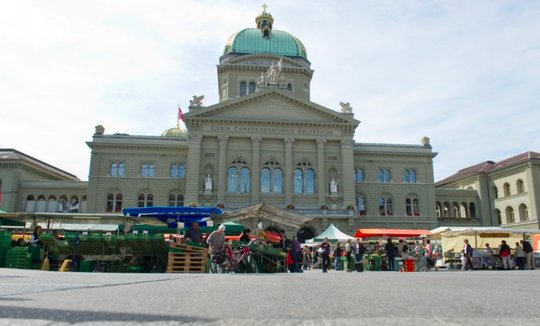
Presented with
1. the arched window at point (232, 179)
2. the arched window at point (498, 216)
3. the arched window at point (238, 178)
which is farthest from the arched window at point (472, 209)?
the arched window at point (232, 179)

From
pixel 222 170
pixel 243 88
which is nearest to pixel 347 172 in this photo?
pixel 222 170

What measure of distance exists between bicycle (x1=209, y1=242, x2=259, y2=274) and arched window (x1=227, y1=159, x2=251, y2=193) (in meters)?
27.6

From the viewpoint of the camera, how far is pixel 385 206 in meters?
48.8

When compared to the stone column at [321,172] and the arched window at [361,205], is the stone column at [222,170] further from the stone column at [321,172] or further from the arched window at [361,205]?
the arched window at [361,205]

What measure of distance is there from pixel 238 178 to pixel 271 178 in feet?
10.2

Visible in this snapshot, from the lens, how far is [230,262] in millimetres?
15305

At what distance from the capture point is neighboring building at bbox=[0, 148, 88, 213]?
47.8m

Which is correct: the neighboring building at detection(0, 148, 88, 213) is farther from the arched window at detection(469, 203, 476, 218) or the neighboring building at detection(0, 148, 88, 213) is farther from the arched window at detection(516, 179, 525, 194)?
the arched window at detection(516, 179, 525, 194)

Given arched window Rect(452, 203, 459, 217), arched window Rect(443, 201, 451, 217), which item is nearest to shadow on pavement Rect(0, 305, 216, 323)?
arched window Rect(443, 201, 451, 217)

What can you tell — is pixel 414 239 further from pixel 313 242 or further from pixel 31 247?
pixel 31 247

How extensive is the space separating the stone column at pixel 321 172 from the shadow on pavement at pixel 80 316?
41.6 metres

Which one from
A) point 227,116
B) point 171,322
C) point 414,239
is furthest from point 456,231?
point 171,322

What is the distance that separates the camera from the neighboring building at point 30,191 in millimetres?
47844

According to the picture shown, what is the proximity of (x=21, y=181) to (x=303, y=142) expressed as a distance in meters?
29.3
